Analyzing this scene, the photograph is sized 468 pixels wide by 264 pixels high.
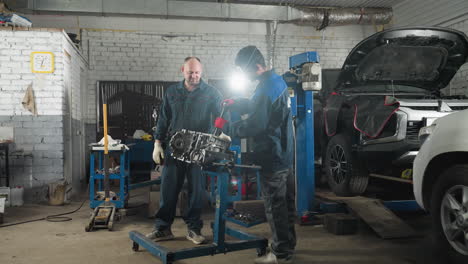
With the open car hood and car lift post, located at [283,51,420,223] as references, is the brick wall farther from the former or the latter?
the open car hood

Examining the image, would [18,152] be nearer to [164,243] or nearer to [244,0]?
[164,243]

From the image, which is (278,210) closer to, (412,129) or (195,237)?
(195,237)

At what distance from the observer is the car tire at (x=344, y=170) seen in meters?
4.54

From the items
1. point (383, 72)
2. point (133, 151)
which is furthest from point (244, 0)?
point (383, 72)

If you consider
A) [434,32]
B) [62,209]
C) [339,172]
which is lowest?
[62,209]

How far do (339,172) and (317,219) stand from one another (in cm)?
77

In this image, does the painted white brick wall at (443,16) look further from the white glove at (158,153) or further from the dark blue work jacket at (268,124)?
the white glove at (158,153)

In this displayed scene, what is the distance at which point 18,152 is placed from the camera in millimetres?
5719

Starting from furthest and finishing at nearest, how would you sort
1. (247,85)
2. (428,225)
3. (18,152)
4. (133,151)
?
(247,85) → (133,151) → (18,152) → (428,225)

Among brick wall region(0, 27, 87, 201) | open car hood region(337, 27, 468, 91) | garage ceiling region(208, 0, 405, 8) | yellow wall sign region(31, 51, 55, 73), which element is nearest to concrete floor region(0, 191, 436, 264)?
brick wall region(0, 27, 87, 201)

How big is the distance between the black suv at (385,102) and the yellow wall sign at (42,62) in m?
3.96

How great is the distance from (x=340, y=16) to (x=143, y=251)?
7484mm

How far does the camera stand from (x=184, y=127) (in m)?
3.66

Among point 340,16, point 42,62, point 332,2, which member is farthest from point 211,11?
point 42,62
